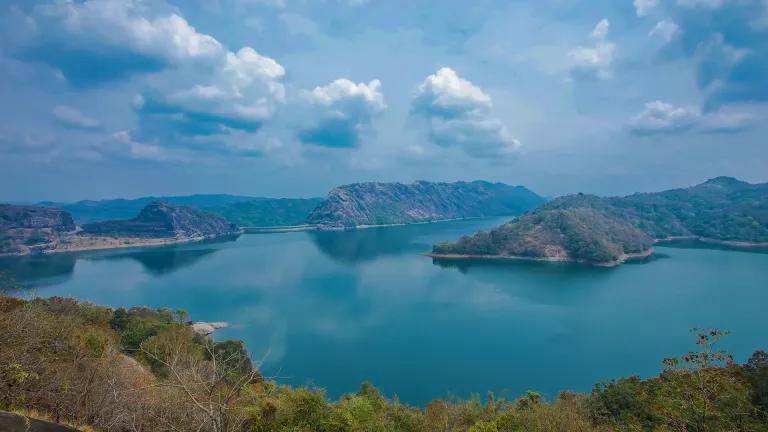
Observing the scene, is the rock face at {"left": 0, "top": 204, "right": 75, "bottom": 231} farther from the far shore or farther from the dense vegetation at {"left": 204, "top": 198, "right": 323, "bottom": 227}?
the far shore

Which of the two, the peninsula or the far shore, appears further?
the peninsula

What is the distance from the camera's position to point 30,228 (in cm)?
10300

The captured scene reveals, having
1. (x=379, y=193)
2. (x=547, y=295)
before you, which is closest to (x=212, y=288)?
(x=547, y=295)

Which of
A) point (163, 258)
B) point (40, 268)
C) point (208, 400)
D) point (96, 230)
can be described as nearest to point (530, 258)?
point (163, 258)

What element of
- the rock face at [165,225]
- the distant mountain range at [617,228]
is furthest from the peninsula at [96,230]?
the distant mountain range at [617,228]

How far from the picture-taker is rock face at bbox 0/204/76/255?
89188 millimetres

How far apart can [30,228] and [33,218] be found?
5525mm

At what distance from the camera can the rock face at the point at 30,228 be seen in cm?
8919

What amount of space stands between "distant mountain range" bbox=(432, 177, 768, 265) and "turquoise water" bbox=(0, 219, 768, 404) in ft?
20.0

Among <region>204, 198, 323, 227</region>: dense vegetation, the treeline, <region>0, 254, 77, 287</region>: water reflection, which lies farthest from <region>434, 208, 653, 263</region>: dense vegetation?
<region>204, 198, 323, 227</region>: dense vegetation

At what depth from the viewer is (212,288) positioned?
2061 inches

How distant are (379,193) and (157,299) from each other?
154 m

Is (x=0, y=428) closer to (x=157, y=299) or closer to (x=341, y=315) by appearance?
(x=341, y=315)

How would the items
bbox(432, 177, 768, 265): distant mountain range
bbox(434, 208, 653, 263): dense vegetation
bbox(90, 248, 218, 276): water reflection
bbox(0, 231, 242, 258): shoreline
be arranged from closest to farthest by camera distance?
bbox(90, 248, 218, 276): water reflection
bbox(434, 208, 653, 263): dense vegetation
bbox(432, 177, 768, 265): distant mountain range
bbox(0, 231, 242, 258): shoreline
